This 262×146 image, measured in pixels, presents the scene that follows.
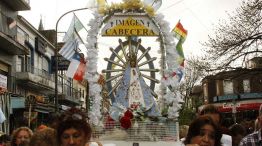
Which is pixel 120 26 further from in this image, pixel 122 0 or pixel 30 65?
pixel 30 65

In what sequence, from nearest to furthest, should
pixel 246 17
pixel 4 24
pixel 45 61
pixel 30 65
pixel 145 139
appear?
pixel 145 139 < pixel 246 17 < pixel 4 24 < pixel 30 65 < pixel 45 61

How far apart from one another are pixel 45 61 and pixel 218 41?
966 inches

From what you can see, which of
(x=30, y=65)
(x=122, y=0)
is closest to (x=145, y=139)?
(x=122, y=0)

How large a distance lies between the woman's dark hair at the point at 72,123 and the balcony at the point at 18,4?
2959 cm

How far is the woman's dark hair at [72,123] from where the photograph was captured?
13.1ft

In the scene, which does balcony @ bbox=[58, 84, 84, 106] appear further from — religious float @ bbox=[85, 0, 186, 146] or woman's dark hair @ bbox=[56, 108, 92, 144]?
woman's dark hair @ bbox=[56, 108, 92, 144]

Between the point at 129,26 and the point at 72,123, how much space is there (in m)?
7.56

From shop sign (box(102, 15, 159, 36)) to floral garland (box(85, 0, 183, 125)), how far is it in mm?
165

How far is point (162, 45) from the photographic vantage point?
11688mm

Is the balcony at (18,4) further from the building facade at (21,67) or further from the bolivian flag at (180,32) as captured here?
the bolivian flag at (180,32)

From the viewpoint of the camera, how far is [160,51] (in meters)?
11.7

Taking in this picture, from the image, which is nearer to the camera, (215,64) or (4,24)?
(215,64)

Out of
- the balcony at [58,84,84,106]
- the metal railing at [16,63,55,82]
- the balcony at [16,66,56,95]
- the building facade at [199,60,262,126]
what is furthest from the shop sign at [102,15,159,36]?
the balcony at [58,84,84,106]

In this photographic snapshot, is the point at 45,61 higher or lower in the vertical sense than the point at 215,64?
higher
